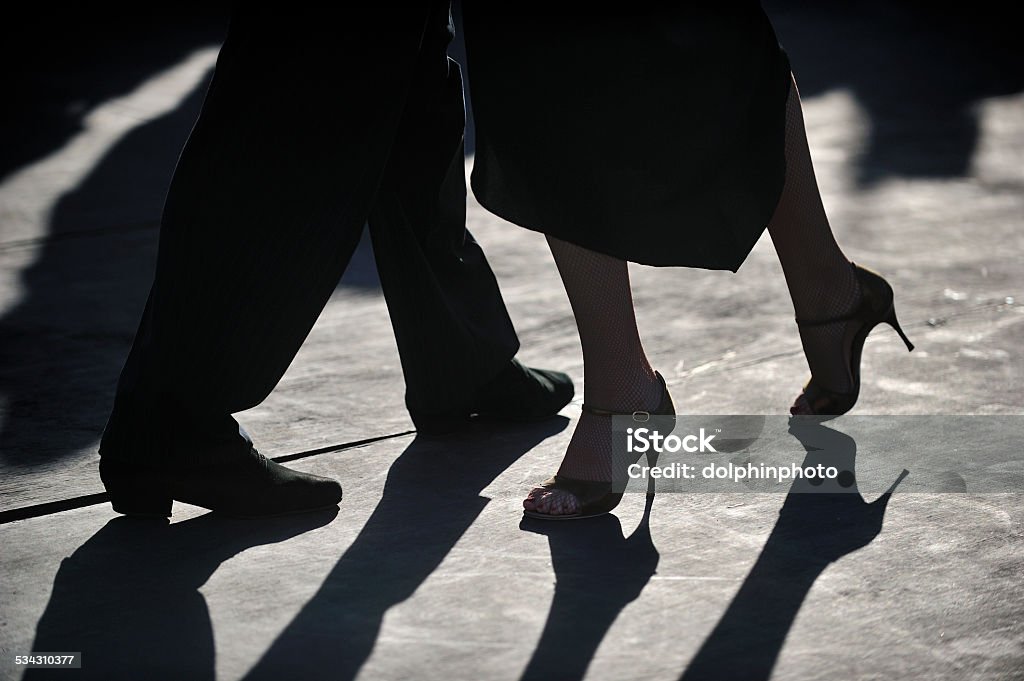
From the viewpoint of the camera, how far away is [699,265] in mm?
1954

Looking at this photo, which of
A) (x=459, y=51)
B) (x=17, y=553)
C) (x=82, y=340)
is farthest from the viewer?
(x=459, y=51)

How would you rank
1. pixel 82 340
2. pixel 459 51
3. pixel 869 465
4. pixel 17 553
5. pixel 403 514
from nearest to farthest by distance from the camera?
pixel 17 553 < pixel 403 514 < pixel 869 465 < pixel 82 340 < pixel 459 51

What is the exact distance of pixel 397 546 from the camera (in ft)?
5.98

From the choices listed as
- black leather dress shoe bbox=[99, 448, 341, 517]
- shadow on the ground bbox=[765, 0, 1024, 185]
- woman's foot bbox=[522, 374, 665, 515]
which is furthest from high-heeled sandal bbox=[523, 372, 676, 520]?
shadow on the ground bbox=[765, 0, 1024, 185]

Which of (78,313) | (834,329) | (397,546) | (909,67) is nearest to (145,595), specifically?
(397,546)

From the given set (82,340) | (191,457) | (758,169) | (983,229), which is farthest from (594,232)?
(983,229)

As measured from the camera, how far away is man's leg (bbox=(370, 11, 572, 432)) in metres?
2.14

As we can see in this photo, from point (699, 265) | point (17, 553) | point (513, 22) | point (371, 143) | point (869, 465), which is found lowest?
point (869, 465)

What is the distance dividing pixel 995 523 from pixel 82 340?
184 centimetres

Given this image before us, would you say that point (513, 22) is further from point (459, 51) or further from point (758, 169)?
point (459, 51)

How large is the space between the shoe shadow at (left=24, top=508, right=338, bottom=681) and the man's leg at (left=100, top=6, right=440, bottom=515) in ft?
0.31

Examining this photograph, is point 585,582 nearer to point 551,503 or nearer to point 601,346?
point 551,503

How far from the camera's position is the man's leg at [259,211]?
5.89ft

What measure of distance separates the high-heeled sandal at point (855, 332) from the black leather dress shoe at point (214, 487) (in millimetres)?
866
